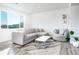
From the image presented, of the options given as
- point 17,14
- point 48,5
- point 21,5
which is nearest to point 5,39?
point 17,14

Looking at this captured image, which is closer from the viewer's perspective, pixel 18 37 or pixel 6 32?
pixel 6 32

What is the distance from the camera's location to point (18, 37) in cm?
299

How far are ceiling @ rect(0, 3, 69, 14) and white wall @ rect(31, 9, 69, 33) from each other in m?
0.14

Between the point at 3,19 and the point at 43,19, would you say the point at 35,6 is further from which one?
the point at 3,19

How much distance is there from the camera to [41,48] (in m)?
2.92

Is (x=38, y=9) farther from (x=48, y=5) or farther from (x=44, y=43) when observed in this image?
(x=44, y=43)

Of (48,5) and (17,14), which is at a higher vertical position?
(48,5)

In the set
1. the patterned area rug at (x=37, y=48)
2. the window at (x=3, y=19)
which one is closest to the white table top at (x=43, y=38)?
the patterned area rug at (x=37, y=48)

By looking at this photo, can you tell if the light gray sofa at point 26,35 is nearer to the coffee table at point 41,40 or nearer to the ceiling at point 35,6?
the coffee table at point 41,40

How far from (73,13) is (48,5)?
0.82m

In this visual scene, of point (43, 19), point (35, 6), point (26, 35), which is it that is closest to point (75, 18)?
point (43, 19)

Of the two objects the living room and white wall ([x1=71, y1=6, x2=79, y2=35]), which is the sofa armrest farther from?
white wall ([x1=71, y1=6, x2=79, y2=35])

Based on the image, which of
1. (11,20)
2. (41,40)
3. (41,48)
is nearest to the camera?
(11,20)

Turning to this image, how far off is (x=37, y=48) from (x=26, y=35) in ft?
1.63
